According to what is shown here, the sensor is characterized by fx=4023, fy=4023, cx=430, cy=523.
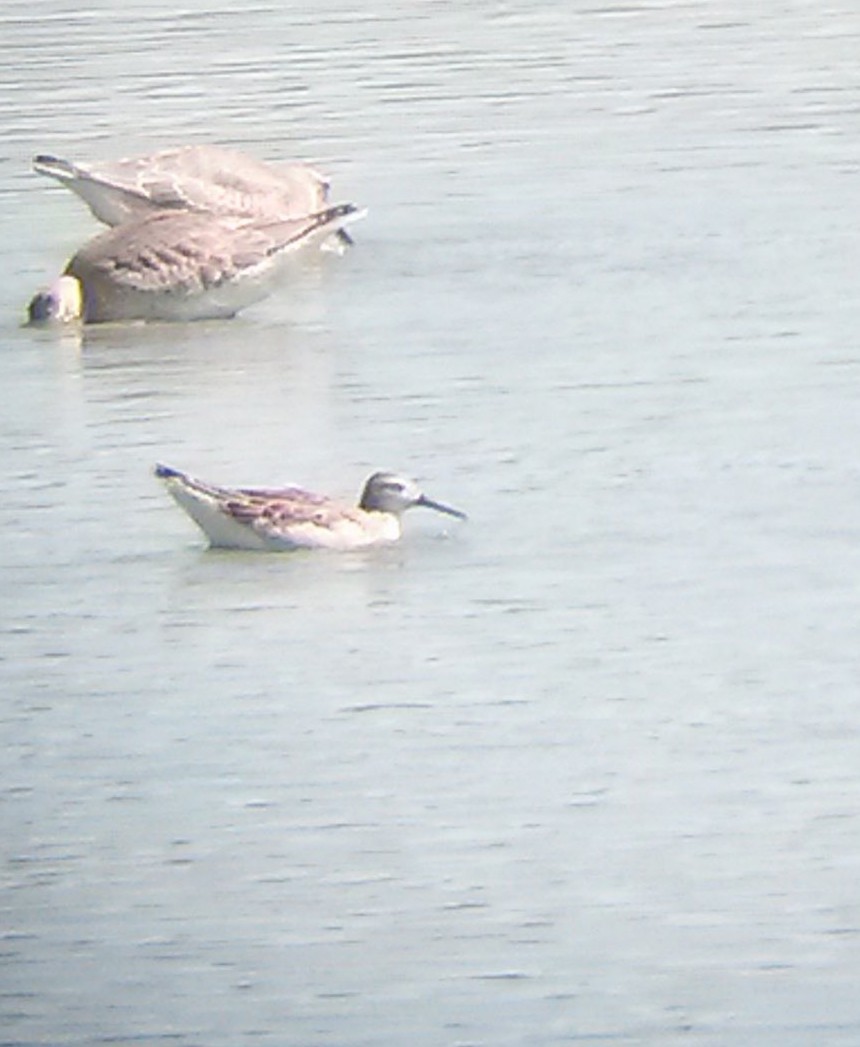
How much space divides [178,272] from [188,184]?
1439 millimetres

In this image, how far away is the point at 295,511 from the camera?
34.7 ft

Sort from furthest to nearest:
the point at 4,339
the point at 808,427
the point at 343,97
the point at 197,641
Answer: the point at 343,97, the point at 4,339, the point at 808,427, the point at 197,641

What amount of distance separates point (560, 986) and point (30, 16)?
1528 cm

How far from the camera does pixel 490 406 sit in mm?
12031

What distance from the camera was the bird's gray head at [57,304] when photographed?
13758 mm

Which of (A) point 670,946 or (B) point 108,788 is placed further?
(B) point 108,788

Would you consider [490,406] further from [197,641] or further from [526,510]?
[197,641]

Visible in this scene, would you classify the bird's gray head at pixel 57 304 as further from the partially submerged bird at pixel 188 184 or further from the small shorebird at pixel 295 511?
the small shorebird at pixel 295 511

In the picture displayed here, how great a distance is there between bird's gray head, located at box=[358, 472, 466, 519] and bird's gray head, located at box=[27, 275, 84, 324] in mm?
3368

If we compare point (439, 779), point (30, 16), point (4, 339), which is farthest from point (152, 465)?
point (30, 16)

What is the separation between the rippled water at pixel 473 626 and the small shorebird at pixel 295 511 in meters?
0.09

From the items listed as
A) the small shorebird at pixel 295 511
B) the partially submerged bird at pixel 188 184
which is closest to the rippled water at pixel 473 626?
the small shorebird at pixel 295 511

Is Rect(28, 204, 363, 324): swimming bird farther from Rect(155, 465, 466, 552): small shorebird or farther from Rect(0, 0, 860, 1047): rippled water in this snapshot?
Rect(155, 465, 466, 552): small shorebird

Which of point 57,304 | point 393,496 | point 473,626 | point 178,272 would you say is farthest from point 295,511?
point 178,272
